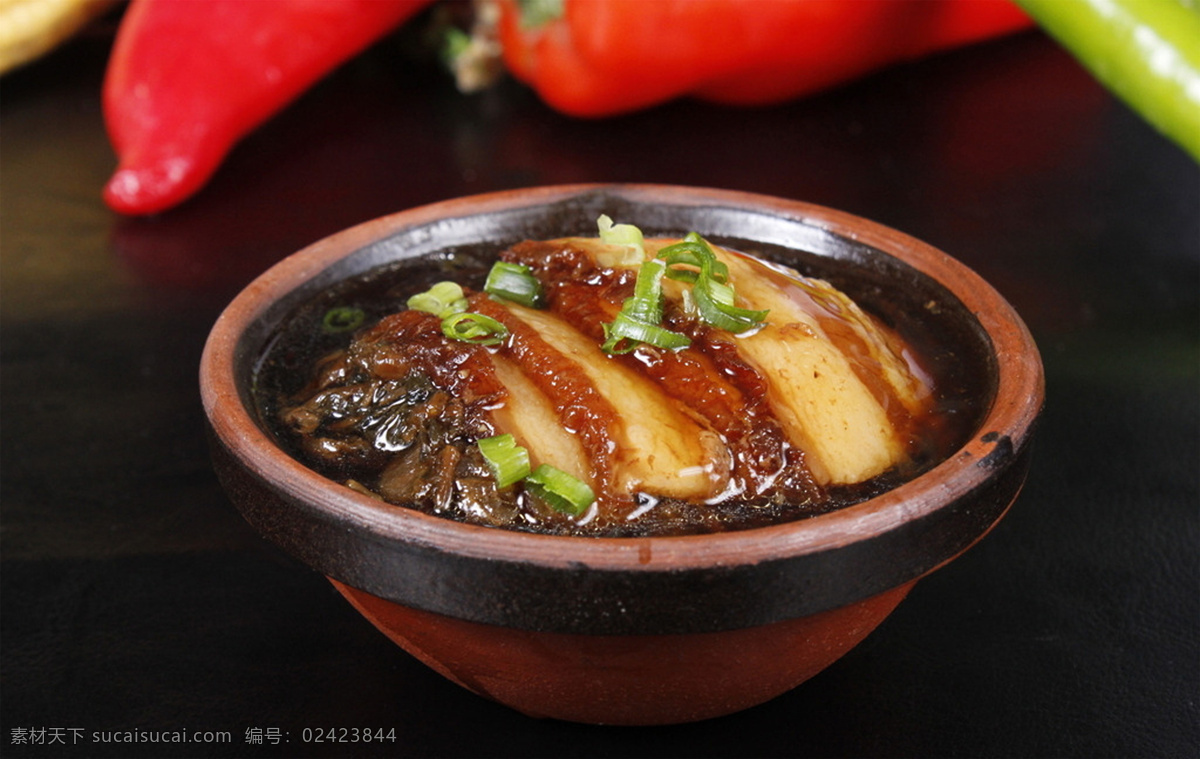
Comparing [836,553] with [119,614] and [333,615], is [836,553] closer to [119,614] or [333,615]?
[333,615]

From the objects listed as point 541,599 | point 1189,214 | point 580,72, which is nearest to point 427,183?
point 580,72

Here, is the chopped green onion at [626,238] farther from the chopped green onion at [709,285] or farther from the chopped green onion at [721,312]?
the chopped green onion at [721,312]

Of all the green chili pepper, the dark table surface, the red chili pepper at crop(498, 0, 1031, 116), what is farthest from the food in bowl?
the red chili pepper at crop(498, 0, 1031, 116)

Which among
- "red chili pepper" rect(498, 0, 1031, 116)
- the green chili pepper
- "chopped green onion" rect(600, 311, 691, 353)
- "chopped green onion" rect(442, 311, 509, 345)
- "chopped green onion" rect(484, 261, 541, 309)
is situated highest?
the green chili pepper

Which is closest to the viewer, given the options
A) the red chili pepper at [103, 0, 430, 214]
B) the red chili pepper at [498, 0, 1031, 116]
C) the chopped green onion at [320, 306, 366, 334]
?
the chopped green onion at [320, 306, 366, 334]

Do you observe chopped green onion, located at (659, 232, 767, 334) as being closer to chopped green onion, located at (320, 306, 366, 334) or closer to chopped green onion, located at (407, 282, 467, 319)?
chopped green onion, located at (407, 282, 467, 319)

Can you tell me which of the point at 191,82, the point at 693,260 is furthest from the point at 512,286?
the point at 191,82

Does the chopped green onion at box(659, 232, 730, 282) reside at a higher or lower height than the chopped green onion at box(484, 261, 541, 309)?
higher
